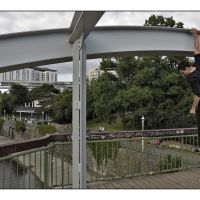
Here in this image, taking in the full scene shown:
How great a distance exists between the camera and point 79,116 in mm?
3838

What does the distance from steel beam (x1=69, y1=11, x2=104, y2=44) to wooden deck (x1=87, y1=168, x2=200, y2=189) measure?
2.07 metres

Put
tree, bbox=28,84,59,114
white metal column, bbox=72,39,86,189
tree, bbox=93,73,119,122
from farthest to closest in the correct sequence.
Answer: tree, bbox=28,84,59,114 → tree, bbox=93,73,119,122 → white metal column, bbox=72,39,86,189

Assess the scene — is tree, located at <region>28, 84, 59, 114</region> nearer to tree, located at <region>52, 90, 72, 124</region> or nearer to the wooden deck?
tree, located at <region>52, 90, 72, 124</region>

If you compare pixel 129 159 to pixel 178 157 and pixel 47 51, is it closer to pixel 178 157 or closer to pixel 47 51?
pixel 178 157

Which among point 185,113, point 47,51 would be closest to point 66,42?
point 47,51

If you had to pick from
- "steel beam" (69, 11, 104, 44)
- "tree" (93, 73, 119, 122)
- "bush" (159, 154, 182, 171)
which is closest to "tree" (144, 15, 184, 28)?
"tree" (93, 73, 119, 122)

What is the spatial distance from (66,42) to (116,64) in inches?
894

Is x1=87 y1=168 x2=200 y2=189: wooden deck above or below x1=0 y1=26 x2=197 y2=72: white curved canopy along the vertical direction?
below

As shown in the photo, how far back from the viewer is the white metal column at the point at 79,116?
12.3 feet

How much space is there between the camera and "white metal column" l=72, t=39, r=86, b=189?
12.3 ft

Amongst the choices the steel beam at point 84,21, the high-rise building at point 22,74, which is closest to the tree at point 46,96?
the high-rise building at point 22,74

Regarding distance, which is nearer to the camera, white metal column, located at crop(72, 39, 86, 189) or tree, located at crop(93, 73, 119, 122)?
white metal column, located at crop(72, 39, 86, 189)

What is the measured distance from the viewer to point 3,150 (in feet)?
14.8
